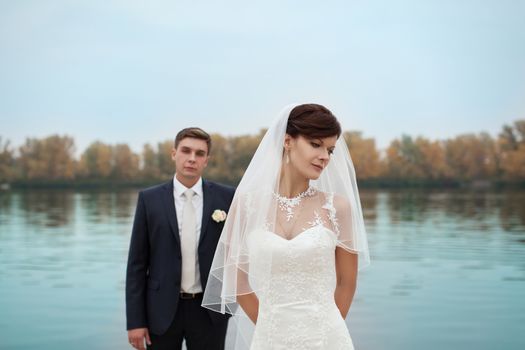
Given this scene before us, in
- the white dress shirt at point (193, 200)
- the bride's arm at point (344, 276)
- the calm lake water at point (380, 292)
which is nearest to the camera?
the bride's arm at point (344, 276)

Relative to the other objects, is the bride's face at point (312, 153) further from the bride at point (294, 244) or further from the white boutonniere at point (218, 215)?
the white boutonniere at point (218, 215)

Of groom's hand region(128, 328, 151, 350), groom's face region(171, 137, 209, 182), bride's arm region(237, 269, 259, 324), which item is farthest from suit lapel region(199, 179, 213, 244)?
bride's arm region(237, 269, 259, 324)

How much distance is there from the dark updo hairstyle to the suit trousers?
1.62 m

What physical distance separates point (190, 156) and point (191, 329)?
1.11m

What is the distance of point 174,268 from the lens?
4262 millimetres

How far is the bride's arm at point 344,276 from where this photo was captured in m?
3.32

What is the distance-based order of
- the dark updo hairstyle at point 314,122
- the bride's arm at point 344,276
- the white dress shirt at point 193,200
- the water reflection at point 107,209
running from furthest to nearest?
the water reflection at point 107,209 < the white dress shirt at point 193,200 < the bride's arm at point 344,276 < the dark updo hairstyle at point 314,122

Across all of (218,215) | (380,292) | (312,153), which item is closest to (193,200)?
(218,215)

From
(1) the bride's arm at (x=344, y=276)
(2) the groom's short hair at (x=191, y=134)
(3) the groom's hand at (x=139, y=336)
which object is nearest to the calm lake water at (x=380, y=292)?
(3) the groom's hand at (x=139, y=336)

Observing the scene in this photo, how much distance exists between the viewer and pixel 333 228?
3275mm

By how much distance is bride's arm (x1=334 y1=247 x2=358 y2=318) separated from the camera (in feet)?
10.9

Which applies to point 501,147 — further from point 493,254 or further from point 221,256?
point 221,256

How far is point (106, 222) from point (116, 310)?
99.2 feet

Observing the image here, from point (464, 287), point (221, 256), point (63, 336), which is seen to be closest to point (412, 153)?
point (464, 287)
